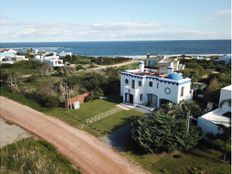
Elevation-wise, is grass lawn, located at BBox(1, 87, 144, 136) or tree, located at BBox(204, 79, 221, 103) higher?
tree, located at BBox(204, 79, 221, 103)

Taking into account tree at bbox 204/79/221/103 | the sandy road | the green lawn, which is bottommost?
the sandy road

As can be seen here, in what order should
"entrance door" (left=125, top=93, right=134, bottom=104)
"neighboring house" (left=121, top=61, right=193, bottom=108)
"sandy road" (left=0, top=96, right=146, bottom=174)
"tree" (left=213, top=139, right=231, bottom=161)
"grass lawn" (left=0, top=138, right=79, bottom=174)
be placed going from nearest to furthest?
"grass lawn" (left=0, top=138, right=79, bottom=174)
"sandy road" (left=0, top=96, right=146, bottom=174)
"tree" (left=213, top=139, right=231, bottom=161)
"neighboring house" (left=121, top=61, right=193, bottom=108)
"entrance door" (left=125, top=93, right=134, bottom=104)

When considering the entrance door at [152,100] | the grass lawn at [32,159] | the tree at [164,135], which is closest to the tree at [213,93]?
the entrance door at [152,100]

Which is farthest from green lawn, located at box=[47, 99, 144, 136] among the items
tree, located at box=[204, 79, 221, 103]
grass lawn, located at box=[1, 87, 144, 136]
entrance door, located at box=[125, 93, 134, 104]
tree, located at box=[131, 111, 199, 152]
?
tree, located at box=[204, 79, 221, 103]

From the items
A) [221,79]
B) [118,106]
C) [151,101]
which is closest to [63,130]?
[118,106]

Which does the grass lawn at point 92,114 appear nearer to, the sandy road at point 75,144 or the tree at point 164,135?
the sandy road at point 75,144

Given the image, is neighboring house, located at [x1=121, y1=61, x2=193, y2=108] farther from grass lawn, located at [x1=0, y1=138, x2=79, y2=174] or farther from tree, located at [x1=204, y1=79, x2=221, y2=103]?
grass lawn, located at [x1=0, y1=138, x2=79, y2=174]

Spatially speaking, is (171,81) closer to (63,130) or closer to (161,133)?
(161,133)
